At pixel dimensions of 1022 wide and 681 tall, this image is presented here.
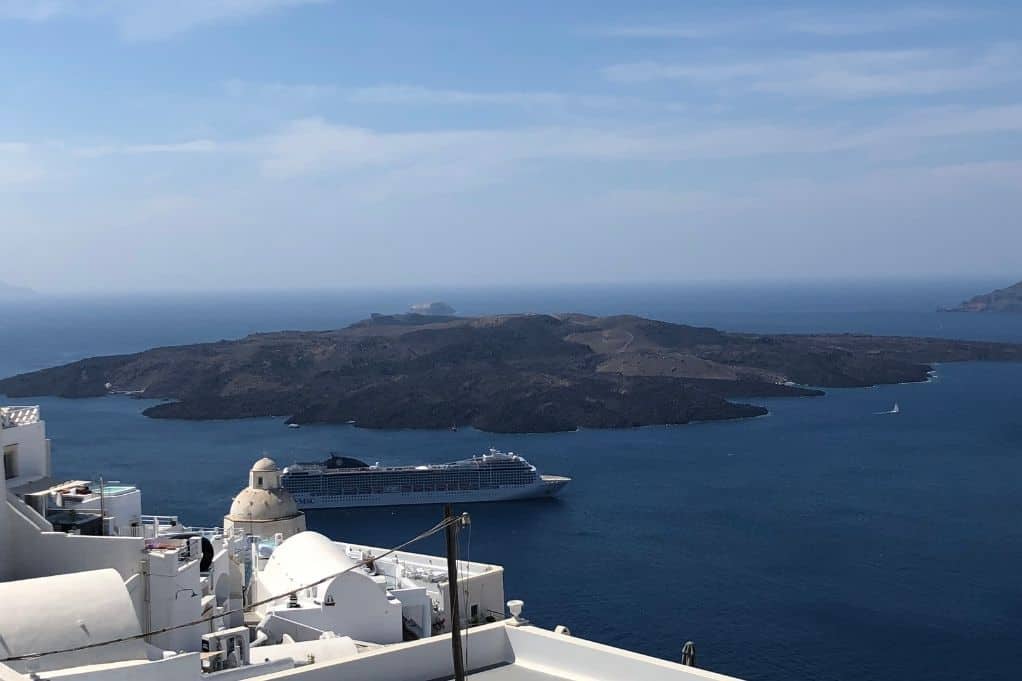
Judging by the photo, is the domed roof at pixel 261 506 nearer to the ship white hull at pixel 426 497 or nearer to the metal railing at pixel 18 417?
the metal railing at pixel 18 417

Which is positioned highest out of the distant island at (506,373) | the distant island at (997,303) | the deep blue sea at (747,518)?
the distant island at (997,303)

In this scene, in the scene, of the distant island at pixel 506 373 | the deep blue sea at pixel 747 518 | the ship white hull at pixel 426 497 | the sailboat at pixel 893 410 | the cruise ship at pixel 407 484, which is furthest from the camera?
the distant island at pixel 506 373

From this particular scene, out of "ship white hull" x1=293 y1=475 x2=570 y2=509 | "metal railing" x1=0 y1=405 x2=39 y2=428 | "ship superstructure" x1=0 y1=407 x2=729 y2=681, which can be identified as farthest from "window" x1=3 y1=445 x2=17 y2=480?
"ship white hull" x1=293 y1=475 x2=570 y2=509

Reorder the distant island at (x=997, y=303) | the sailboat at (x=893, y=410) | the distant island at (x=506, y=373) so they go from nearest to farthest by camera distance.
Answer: the sailboat at (x=893, y=410) < the distant island at (x=506, y=373) < the distant island at (x=997, y=303)

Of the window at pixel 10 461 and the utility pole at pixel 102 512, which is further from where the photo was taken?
the utility pole at pixel 102 512

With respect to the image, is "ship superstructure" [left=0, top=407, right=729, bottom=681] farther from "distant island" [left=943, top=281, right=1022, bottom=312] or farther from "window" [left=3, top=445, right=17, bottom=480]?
"distant island" [left=943, top=281, right=1022, bottom=312]

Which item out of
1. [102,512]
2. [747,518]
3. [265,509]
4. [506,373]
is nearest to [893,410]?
[506,373]

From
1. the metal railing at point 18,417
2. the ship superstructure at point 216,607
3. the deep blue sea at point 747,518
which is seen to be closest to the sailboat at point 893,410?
the deep blue sea at point 747,518
